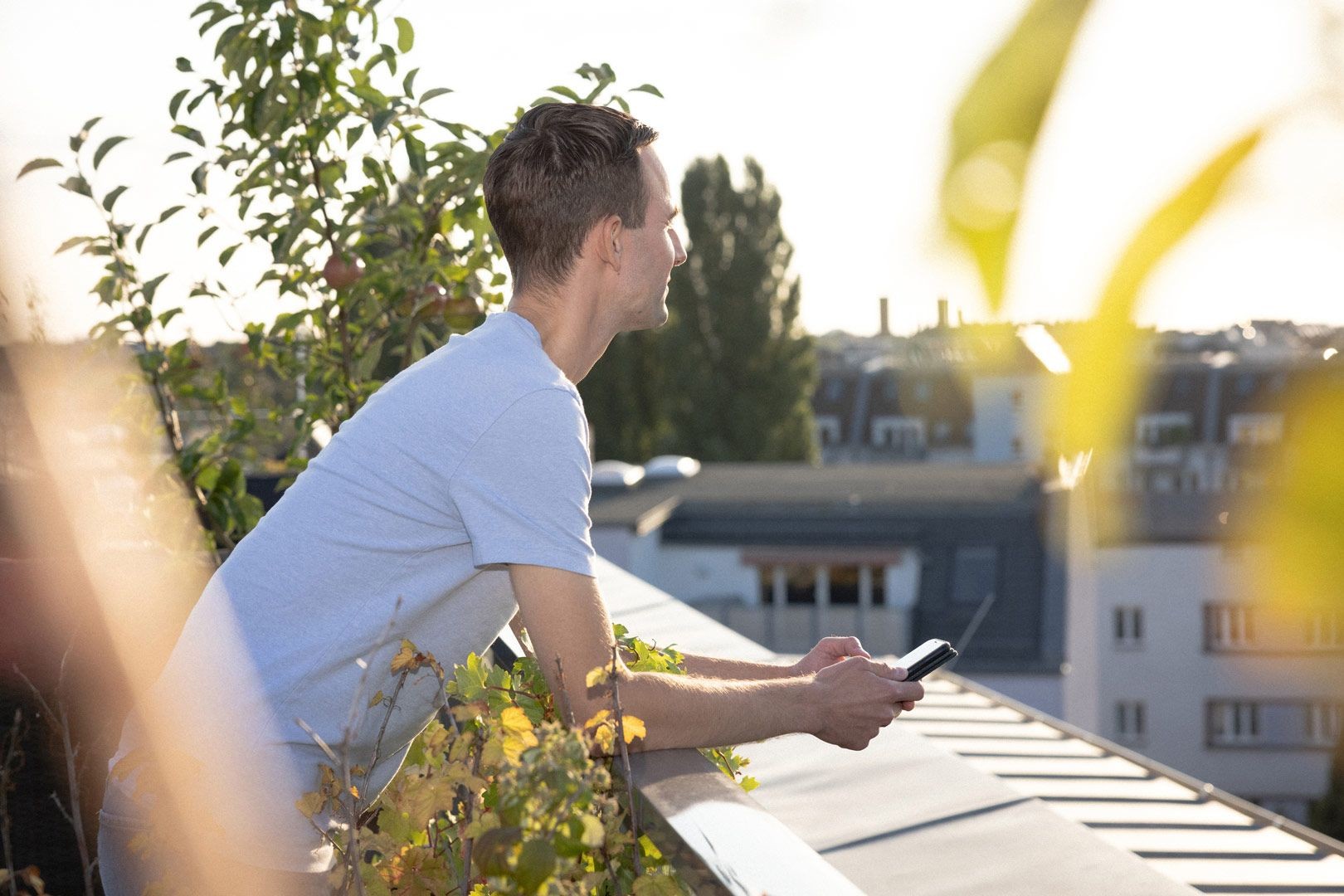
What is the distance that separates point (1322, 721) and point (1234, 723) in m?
2.51

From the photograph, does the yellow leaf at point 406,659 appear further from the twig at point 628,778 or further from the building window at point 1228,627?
the building window at point 1228,627

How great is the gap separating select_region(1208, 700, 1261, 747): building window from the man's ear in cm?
3953

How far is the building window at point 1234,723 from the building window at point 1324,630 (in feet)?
7.70

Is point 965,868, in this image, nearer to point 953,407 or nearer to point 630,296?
point 630,296

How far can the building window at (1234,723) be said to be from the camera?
125ft

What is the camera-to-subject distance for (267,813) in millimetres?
1697

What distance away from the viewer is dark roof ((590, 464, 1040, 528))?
28984 mm

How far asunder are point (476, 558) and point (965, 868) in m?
1.30

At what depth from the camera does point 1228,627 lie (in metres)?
37.3

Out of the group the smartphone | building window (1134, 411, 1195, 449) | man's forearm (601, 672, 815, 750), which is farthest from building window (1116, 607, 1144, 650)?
man's forearm (601, 672, 815, 750)

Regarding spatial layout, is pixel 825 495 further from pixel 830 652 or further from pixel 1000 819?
pixel 830 652

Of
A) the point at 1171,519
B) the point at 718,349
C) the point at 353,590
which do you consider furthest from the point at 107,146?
the point at 718,349

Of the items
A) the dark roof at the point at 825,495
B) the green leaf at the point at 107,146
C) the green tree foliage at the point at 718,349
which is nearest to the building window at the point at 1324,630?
the dark roof at the point at 825,495

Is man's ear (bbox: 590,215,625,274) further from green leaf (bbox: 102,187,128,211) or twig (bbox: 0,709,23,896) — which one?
green leaf (bbox: 102,187,128,211)
